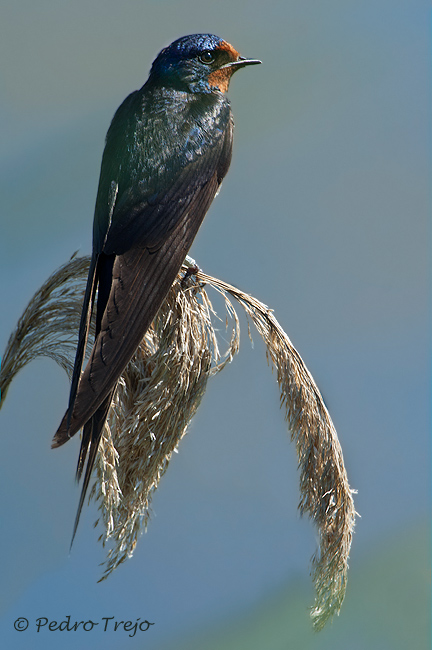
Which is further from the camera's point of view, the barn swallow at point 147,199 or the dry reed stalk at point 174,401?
the dry reed stalk at point 174,401

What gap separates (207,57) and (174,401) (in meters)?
0.82

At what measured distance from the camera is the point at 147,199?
1352mm

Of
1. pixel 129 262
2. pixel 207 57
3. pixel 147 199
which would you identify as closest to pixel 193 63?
pixel 207 57

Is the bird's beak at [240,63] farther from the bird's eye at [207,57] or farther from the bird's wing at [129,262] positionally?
the bird's wing at [129,262]

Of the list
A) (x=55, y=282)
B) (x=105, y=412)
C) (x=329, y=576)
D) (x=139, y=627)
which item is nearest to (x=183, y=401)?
(x=105, y=412)

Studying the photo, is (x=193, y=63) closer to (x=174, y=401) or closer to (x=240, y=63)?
(x=240, y=63)

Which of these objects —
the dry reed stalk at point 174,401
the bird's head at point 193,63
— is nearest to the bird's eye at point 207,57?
the bird's head at point 193,63

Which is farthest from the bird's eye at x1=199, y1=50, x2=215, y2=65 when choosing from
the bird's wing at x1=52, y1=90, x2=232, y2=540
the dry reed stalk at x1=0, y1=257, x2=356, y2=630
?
the dry reed stalk at x1=0, y1=257, x2=356, y2=630

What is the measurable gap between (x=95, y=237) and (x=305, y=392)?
60cm

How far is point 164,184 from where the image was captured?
4.49ft

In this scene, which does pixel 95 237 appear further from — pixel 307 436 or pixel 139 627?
pixel 139 627

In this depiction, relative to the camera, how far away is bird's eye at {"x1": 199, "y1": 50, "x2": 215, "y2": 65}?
149 cm

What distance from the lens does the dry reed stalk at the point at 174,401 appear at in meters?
1.40

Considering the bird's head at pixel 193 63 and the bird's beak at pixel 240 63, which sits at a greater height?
the bird's beak at pixel 240 63
